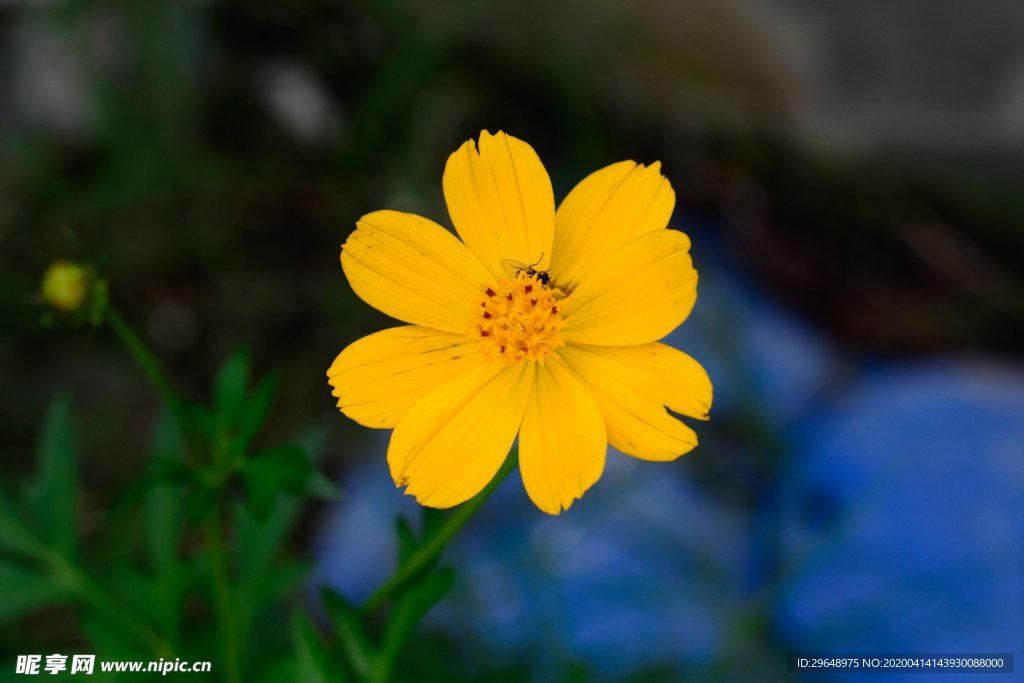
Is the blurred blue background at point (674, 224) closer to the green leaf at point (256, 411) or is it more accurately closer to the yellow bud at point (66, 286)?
the green leaf at point (256, 411)

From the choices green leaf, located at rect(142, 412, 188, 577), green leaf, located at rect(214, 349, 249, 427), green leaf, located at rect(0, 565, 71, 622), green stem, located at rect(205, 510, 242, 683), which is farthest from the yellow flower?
green leaf, located at rect(0, 565, 71, 622)

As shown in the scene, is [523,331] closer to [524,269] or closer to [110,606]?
[524,269]

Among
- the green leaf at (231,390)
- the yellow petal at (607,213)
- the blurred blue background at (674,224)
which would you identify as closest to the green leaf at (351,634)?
the green leaf at (231,390)

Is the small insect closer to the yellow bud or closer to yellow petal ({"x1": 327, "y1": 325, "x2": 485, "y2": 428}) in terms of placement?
yellow petal ({"x1": 327, "y1": 325, "x2": 485, "y2": 428})

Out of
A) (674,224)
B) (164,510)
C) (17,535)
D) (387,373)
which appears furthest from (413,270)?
(674,224)

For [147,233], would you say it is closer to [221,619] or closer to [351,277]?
[221,619]
